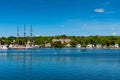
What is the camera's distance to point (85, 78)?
3894 centimetres

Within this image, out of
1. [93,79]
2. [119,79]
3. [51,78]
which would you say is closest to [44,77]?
[51,78]

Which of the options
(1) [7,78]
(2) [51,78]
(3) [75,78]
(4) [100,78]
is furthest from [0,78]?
(4) [100,78]

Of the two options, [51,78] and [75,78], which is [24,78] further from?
[75,78]

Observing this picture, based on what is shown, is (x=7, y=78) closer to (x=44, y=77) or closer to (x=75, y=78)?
(x=44, y=77)

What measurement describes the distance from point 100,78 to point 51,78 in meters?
6.09

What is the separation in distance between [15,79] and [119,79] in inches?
497

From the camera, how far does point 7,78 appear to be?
1560 inches

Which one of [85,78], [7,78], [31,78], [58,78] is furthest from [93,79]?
[7,78]

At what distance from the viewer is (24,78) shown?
39.4m

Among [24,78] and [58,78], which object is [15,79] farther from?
[58,78]

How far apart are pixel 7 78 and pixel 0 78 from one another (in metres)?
0.87

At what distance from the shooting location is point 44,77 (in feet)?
132

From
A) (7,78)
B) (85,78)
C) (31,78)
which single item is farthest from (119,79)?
(7,78)

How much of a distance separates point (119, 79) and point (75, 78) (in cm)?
538
